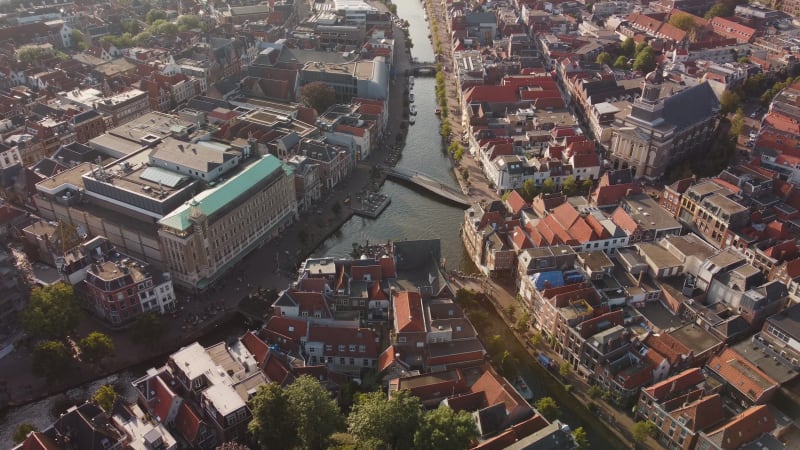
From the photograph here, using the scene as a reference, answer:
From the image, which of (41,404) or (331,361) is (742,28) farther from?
(41,404)

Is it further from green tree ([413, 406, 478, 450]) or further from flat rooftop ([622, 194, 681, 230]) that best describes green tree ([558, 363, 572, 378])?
flat rooftop ([622, 194, 681, 230])

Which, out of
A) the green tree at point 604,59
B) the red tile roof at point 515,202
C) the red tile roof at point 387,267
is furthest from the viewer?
the green tree at point 604,59

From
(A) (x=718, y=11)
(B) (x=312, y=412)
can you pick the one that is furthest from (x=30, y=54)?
(A) (x=718, y=11)

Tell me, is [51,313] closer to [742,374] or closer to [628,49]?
[742,374]

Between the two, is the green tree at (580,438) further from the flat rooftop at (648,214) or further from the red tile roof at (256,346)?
the flat rooftop at (648,214)

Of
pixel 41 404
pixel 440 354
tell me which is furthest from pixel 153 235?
pixel 440 354

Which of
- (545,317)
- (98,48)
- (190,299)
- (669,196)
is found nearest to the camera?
(545,317)

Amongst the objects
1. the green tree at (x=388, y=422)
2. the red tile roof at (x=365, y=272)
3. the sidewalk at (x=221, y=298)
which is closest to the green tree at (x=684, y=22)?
the sidewalk at (x=221, y=298)
